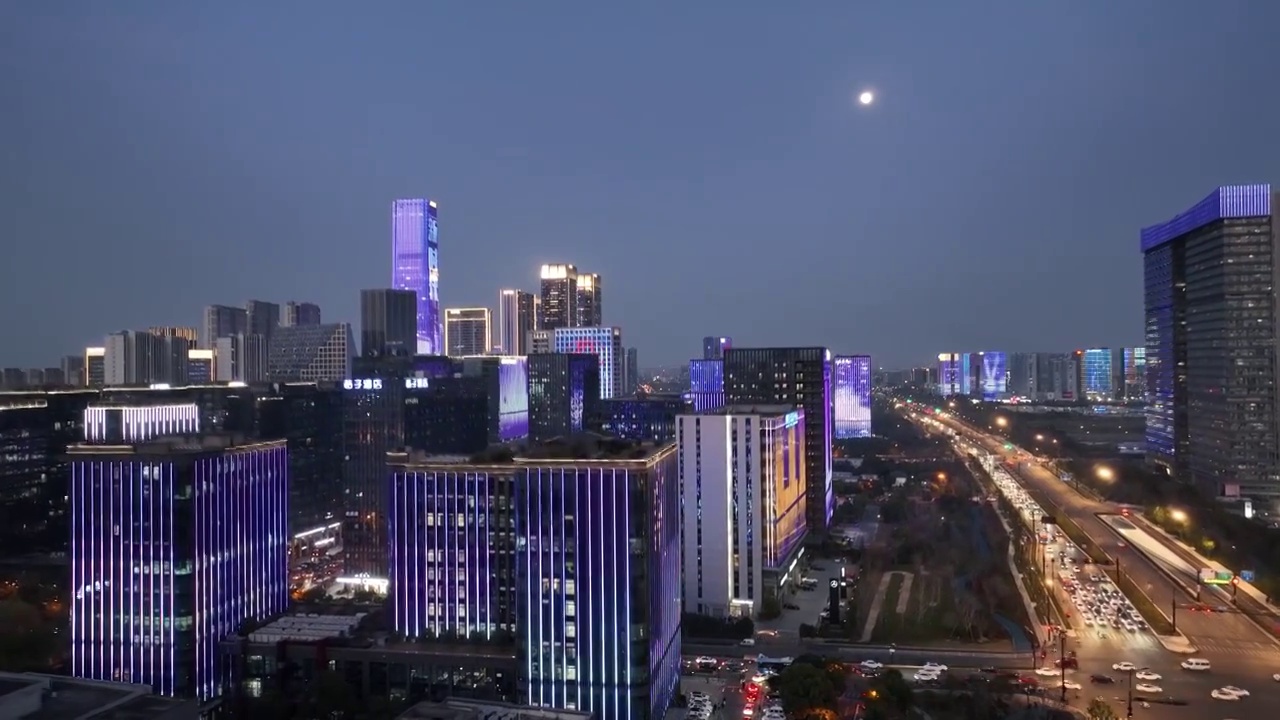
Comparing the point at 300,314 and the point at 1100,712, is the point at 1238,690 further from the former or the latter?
the point at 300,314

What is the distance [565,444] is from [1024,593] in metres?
15.8

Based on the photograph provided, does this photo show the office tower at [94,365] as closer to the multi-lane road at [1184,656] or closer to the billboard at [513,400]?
the billboard at [513,400]

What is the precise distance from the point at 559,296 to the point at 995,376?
175 ft

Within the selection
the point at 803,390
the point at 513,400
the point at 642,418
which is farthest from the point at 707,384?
the point at 803,390

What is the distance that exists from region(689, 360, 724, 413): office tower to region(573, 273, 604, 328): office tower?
22771 mm

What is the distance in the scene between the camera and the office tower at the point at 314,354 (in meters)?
55.1

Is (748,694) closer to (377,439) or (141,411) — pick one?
(141,411)

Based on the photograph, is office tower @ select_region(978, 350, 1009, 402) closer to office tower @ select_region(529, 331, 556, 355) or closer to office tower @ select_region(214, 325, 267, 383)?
office tower @ select_region(529, 331, 556, 355)

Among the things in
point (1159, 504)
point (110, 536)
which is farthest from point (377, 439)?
point (1159, 504)

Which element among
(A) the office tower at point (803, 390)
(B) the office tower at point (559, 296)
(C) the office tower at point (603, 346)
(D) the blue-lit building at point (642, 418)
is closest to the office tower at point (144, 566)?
(A) the office tower at point (803, 390)

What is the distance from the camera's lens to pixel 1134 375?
82.5 m

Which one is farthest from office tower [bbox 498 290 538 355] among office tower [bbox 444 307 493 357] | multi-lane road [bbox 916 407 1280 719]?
multi-lane road [bbox 916 407 1280 719]

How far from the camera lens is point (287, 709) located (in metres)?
17.6

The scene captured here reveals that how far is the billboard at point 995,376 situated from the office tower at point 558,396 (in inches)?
2552
